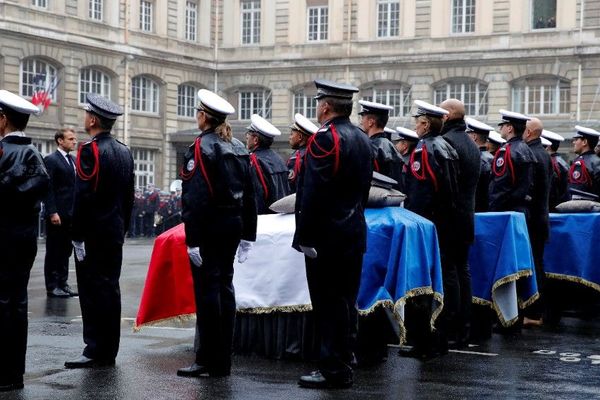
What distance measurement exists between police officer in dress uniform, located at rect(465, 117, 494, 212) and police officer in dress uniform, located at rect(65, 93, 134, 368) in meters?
3.75

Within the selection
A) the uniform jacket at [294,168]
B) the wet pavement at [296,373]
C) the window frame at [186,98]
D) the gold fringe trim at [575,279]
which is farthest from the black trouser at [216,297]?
the window frame at [186,98]

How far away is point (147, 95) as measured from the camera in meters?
50.2

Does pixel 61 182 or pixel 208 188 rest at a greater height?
pixel 208 188

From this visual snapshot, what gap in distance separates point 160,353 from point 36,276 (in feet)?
27.3

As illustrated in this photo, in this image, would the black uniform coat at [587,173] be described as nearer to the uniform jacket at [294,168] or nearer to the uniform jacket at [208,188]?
the uniform jacket at [294,168]

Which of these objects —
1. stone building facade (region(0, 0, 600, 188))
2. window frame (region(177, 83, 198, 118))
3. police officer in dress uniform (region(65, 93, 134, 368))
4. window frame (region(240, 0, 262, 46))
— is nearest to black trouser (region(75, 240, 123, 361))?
police officer in dress uniform (region(65, 93, 134, 368))

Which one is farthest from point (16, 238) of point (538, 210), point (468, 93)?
point (468, 93)

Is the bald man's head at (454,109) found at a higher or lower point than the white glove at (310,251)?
higher

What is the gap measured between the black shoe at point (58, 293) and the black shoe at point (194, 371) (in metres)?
6.11

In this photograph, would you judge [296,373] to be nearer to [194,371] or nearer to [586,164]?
[194,371]

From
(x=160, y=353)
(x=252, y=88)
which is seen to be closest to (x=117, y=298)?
(x=160, y=353)

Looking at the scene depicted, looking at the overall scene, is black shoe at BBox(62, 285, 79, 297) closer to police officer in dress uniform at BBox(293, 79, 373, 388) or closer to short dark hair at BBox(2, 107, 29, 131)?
short dark hair at BBox(2, 107, 29, 131)

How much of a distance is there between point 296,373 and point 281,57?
4456 centimetres

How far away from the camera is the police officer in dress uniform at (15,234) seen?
7.64 metres
